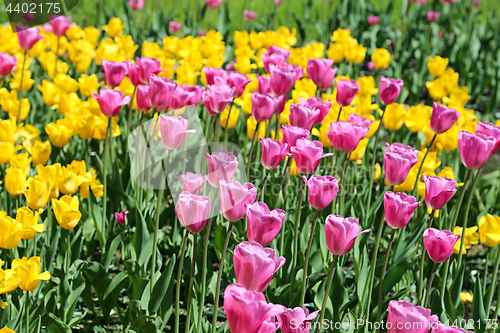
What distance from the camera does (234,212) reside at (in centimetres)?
128

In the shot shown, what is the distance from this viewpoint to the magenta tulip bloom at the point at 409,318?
1.02m

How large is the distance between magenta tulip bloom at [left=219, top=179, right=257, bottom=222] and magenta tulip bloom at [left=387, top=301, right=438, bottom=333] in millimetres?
422

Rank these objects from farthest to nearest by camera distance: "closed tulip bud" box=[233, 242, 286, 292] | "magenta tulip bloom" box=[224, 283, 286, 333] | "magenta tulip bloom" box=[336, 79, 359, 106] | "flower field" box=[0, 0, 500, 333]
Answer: "magenta tulip bloom" box=[336, 79, 359, 106]
"flower field" box=[0, 0, 500, 333]
"closed tulip bud" box=[233, 242, 286, 292]
"magenta tulip bloom" box=[224, 283, 286, 333]

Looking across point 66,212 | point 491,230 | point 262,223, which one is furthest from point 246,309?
point 491,230

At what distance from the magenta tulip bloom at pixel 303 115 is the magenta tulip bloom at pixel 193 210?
0.70 meters

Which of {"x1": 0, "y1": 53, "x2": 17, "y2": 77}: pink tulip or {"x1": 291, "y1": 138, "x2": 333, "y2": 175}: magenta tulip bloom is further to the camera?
{"x1": 0, "y1": 53, "x2": 17, "y2": 77}: pink tulip

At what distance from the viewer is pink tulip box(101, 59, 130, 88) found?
7.66ft

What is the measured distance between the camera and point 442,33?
596 centimetres

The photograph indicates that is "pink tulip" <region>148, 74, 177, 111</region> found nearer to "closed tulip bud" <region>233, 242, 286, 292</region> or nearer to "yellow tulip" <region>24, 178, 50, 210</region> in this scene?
"yellow tulip" <region>24, 178, 50, 210</region>

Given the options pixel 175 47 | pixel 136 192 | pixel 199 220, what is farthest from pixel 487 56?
pixel 199 220

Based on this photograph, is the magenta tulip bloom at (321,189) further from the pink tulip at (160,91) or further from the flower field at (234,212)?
the pink tulip at (160,91)

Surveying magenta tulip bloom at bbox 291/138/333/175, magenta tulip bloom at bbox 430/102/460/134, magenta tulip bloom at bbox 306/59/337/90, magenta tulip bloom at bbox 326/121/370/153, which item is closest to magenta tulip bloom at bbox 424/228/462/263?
magenta tulip bloom at bbox 291/138/333/175

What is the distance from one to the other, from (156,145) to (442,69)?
2114mm

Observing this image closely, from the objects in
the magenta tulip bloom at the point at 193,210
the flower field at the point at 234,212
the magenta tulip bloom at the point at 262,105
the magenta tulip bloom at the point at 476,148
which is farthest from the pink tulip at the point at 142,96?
the magenta tulip bloom at the point at 476,148
